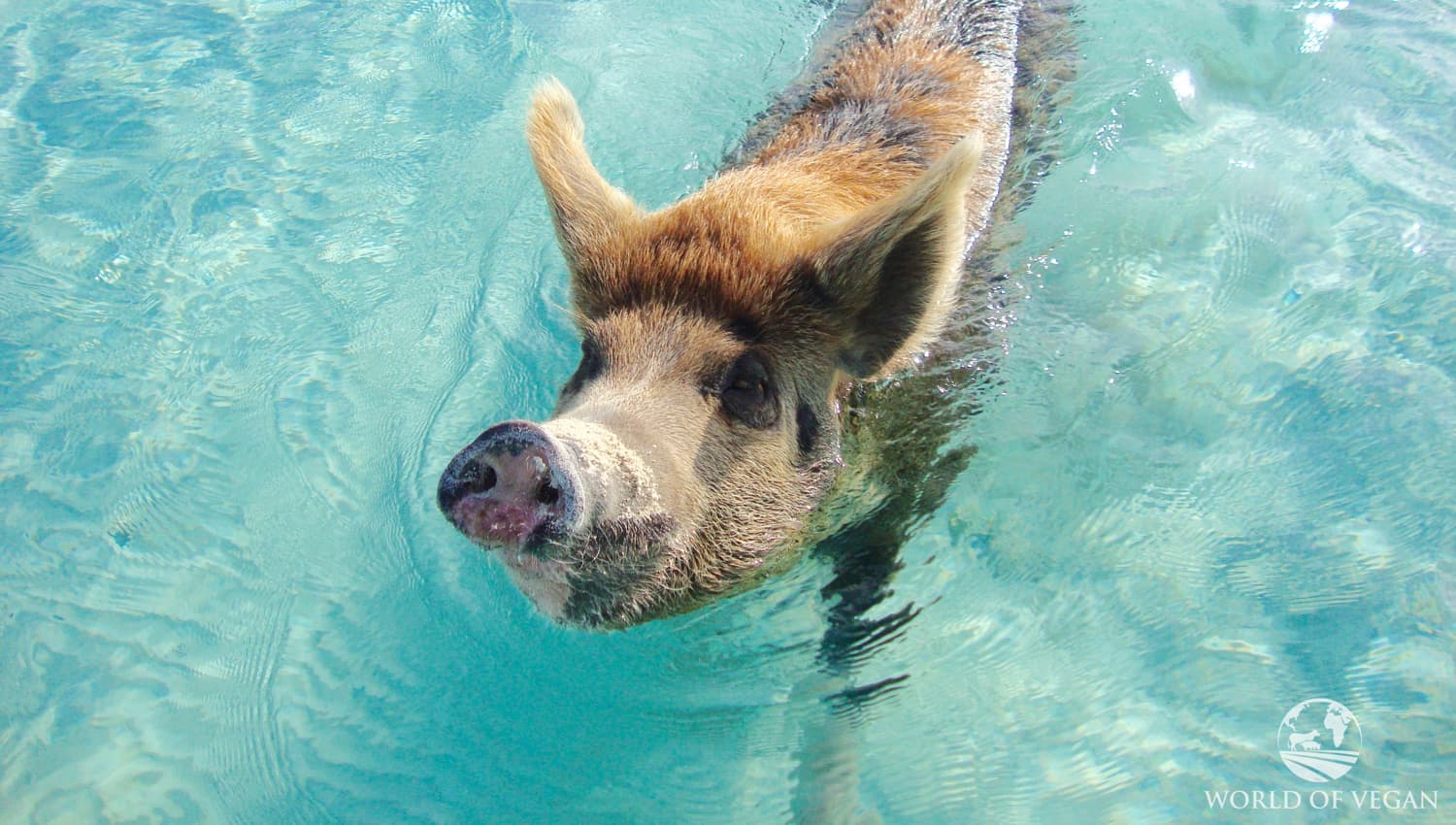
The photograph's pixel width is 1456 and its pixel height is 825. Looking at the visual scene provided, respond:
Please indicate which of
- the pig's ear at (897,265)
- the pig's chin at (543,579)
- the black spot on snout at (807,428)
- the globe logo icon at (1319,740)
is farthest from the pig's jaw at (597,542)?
the globe logo icon at (1319,740)

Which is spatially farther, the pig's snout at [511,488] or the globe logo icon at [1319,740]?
the globe logo icon at [1319,740]

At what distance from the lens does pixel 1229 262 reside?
5809mm

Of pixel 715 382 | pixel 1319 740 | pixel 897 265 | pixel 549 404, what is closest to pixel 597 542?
pixel 715 382

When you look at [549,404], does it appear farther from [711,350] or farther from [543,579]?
[543,579]

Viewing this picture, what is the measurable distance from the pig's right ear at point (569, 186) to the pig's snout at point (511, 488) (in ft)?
4.73

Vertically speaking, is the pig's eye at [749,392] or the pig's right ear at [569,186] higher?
the pig's right ear at [569,186]

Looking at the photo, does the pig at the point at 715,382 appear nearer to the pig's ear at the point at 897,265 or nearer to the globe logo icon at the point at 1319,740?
the pig's ear at the point at 897,265

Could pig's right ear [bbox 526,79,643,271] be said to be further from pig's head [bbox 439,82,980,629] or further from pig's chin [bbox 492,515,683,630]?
pig's chin [bbox 492,515,683,630]

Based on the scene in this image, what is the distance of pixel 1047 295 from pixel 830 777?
113 inches

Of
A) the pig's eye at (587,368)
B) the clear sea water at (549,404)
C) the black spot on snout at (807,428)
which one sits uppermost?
the pig's eye at (587,368)

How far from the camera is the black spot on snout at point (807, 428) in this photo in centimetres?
379

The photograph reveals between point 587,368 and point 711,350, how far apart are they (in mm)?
473

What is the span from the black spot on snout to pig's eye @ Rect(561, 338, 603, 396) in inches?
29.7

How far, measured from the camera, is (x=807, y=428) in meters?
3.82
